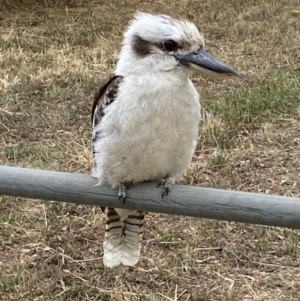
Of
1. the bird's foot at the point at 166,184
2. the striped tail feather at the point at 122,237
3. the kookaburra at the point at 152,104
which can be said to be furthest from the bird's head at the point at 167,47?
the striped tail feather at the point at 122,237

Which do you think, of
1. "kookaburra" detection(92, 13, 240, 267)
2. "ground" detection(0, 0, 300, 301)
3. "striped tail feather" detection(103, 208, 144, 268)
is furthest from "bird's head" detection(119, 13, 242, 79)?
"ground" detection(0, 0, 300, 301)

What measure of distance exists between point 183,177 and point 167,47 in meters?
1.64

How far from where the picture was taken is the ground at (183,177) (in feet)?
8.81

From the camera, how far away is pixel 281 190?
3285mm

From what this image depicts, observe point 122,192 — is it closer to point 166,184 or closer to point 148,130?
point 166,184

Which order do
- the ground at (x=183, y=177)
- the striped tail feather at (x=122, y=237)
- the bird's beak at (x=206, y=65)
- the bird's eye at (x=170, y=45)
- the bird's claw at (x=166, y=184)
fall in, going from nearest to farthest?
the bird's claw at (x=166, y=184), the bird's beak at (x=206, y=65), the bird's eye at (x=170, y=45), the striped tail feather at (x=122, y=237), the ground at (x=183, y=177)

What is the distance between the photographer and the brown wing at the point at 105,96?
1.88 m

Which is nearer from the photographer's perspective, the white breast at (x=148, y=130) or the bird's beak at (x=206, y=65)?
the bird's beak at (x=206, y=65)

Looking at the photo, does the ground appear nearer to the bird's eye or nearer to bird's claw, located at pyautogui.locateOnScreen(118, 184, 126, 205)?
bird's claw, located at pyautogui.locateOnScreen(118, 184, 126, 205)

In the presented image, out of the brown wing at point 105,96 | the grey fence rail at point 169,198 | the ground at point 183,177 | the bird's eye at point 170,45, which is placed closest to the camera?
the grey fence rail at point 169,198

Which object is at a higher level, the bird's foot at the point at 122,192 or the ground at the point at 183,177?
the bird's foot at the point at 122,192

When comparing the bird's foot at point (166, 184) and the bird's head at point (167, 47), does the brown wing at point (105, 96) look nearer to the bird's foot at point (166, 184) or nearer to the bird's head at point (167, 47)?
the bird's head at point (167, 47)

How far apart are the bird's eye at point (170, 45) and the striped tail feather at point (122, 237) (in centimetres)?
60

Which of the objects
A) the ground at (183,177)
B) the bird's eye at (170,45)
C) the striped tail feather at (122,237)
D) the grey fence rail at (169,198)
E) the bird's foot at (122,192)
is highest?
the bird's eye at (170,45)
